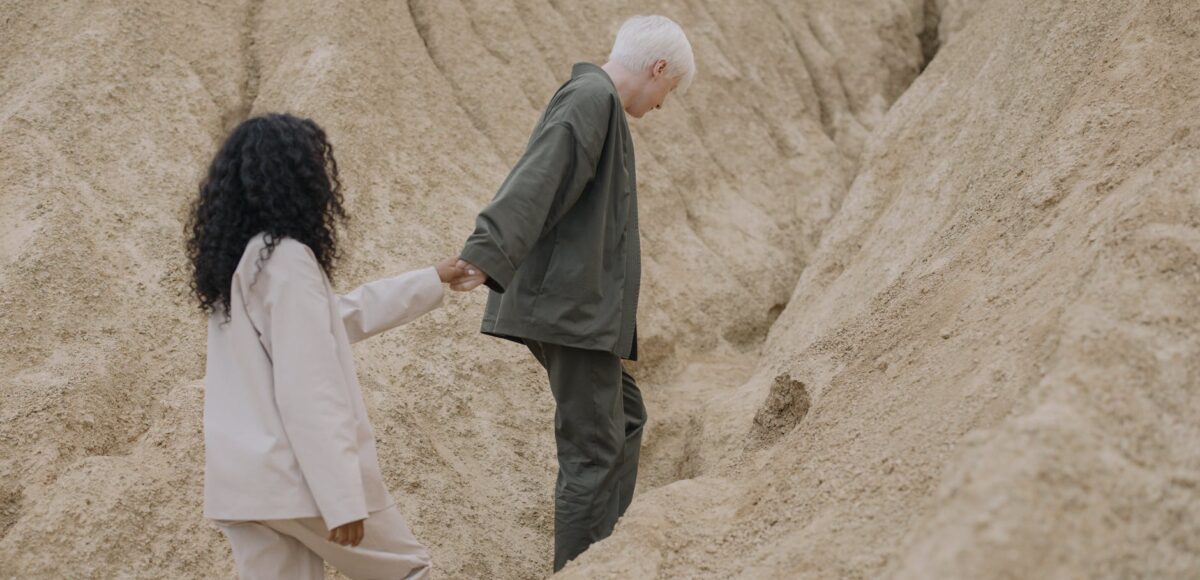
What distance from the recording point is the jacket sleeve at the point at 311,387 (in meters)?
2.49

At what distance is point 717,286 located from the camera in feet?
18.6

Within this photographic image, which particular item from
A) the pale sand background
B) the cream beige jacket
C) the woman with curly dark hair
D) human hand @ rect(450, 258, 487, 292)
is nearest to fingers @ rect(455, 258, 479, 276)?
human hand @ rect(450, 258, 487, 292)

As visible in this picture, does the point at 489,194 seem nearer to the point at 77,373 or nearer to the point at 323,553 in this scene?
the point at 77,373

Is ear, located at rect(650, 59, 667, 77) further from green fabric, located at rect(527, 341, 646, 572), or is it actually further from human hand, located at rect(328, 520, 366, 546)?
human hand, located at rect(328, 520, 366, 546)

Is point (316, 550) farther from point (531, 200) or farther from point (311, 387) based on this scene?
point (531, 200)

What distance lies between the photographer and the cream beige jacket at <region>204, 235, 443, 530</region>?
8.18 feet

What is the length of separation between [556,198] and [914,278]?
124 centimetres

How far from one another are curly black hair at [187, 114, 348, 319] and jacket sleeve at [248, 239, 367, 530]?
92 mm

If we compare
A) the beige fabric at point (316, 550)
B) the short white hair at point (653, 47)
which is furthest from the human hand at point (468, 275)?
the short white hair at point (653, 47)

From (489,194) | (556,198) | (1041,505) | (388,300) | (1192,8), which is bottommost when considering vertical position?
(489,194)

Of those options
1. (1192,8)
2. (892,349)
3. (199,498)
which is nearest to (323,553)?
(199,498)

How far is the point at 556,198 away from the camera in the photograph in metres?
3.13

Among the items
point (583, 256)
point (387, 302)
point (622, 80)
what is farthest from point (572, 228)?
point (387, 302)

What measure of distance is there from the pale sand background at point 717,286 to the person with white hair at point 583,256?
39 cm
